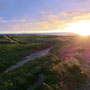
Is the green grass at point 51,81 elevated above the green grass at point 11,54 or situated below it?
above

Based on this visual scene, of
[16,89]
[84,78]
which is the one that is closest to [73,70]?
[84,78]

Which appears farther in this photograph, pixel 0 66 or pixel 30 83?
pixel 0 66

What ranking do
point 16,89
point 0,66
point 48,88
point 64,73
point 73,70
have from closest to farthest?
1. point 48,88
2. point 16,89
3. point 64,73
4. point 73,70
5. point 0,66

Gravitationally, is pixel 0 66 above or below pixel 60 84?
below

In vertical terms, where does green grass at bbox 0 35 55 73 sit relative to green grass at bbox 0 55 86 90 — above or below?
below

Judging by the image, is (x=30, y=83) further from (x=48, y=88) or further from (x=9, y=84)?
(x=48, y=88)

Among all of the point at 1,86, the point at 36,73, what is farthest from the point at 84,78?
the point at 1,86

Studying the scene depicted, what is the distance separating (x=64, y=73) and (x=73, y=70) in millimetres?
1938

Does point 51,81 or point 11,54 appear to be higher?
point 51,81

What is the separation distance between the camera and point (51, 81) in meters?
11.0

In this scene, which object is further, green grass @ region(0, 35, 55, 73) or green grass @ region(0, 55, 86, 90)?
green grass @ region(0, 35, 55, 73)

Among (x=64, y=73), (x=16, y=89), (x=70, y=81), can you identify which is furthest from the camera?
(x=64, y=73)

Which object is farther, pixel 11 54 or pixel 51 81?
pixel 11 54

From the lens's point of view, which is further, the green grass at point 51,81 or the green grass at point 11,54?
the green grass at point 11,54
